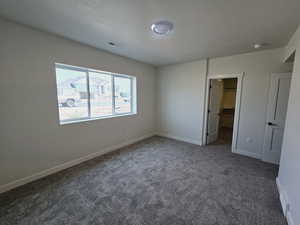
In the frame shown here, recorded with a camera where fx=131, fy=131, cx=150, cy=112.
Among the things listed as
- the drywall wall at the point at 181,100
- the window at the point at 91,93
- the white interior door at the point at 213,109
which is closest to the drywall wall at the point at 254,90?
the white interior door at the point at 213,109

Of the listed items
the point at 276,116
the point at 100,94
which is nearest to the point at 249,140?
the point at 276,116

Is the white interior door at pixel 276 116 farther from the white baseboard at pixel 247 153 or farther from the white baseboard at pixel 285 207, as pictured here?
the white baseboard at pixel 285 207

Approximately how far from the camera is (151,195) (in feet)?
6.40

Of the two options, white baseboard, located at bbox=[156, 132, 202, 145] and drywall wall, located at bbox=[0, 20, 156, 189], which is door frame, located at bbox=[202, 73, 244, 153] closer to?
white baseboard, located at bbox=[156, 132, 202, 145]

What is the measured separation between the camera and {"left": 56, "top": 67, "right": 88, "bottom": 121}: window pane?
2.59 meters

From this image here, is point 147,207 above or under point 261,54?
under

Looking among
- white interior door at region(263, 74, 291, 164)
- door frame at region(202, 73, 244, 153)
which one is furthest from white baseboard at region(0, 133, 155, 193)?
white interior door at region(263, 74, 291, 164)

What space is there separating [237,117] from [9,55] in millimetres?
4662

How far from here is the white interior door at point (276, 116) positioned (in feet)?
8.98

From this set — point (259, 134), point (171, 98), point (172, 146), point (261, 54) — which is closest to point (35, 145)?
point (172, 146)

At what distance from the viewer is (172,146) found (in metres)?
3.90

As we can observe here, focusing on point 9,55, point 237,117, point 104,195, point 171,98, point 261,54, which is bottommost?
point 104,195

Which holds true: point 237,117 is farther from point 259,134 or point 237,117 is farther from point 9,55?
point 9,55

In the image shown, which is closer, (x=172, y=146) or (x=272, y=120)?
(x=272, y=120)
